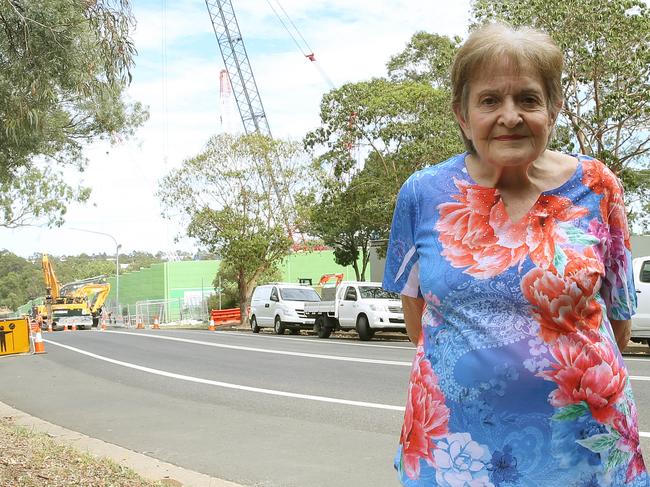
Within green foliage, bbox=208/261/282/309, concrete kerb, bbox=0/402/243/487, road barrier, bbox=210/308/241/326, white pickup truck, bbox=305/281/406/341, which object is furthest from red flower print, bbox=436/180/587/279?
green foliage, bbox=208/261/282/309

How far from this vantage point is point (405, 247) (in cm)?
239

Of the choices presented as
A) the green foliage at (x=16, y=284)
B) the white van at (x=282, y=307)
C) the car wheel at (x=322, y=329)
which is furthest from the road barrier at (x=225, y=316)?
the green foliage at (x=16, y=284)

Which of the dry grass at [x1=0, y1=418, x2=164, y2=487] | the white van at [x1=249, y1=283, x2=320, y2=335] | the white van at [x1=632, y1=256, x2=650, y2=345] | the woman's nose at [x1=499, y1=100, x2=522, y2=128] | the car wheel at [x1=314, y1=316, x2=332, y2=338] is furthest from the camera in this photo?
the white van at [x1=249, y1=283, x2=320, y2=335]

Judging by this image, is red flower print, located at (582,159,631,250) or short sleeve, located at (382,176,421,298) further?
short sleeve, located at (382,176,421,298)

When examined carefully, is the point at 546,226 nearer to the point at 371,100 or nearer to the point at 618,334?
the point at 618,334

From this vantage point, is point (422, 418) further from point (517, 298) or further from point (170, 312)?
point (170, 312)

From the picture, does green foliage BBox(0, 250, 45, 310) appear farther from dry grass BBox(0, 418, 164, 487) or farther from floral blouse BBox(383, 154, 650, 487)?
floral blouse BBox(383, 154, 650, 487)

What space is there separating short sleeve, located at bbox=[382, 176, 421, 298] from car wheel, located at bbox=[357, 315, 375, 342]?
21.6 m

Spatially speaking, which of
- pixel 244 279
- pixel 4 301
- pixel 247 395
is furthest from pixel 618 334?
pixel 4 301

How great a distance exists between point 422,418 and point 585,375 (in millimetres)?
419

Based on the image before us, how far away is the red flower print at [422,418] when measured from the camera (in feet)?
7.07

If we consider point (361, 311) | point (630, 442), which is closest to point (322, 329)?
point (361, 311)

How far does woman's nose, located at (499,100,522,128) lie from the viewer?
2148 mm

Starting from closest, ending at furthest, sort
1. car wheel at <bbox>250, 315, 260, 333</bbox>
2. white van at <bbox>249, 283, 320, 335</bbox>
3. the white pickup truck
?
the white pickup truck
white van at <bbox>249, 283, 320, 335</bbox>
car wheel at <bbox>250, 315, 260, 333</bbox>
